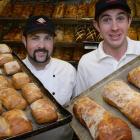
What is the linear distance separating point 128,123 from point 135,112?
0.07m

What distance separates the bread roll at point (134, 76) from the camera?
2002 millimetres

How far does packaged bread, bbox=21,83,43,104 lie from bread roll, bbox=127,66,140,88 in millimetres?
594

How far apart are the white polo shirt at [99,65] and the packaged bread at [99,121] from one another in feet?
2.28

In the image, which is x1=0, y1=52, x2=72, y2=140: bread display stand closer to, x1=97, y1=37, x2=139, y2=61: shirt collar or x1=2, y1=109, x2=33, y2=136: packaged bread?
x1=2, y1=109, x2=33, y2=136: packaged bread

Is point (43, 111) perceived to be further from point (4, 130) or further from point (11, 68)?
point (11, 68)

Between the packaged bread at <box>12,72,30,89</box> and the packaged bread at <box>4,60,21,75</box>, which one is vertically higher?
the packaged bread at <box>4,60,21,75</box>

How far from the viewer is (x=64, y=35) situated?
4.87 m

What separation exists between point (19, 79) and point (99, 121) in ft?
2.56

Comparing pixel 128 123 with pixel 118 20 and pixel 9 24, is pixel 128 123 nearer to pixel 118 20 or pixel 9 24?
pixel 118 20

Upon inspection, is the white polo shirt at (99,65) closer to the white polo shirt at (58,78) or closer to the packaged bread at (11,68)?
→ the white polo shirt at (58,78)

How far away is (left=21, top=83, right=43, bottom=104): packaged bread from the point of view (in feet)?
6.89

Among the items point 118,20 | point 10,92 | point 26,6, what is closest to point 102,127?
point 10,92

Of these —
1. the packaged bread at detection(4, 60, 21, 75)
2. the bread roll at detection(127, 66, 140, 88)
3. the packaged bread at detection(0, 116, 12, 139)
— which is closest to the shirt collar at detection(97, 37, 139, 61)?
the bread roll at detection(127, 66, 140, 88)

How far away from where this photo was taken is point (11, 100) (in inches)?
81.8
